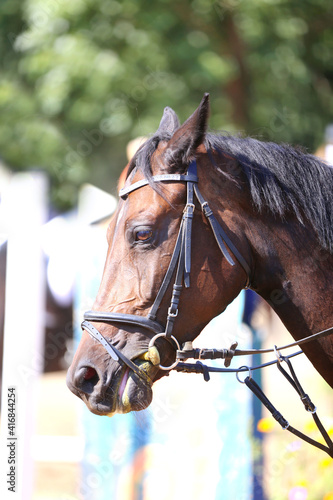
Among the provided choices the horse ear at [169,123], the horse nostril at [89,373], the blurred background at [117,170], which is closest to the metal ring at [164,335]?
the horse nostril at [89,373]

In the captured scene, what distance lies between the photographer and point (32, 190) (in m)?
4.32

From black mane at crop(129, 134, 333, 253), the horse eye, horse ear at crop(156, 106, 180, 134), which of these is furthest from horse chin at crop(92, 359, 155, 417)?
horse ear at crop(156, 106, 180, 134)

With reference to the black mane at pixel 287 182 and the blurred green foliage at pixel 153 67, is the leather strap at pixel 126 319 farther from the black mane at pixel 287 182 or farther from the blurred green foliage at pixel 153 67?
the blurred green foliage at pixel 153 67

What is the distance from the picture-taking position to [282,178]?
2.47 metres

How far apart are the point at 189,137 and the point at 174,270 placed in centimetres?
59

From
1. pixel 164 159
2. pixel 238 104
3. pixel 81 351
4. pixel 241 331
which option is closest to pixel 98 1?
pixel 238 104

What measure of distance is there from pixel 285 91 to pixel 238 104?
2.65ft

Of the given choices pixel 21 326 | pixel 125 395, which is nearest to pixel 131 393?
pixel 125 395

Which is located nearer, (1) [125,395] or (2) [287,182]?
(1) [125,395]

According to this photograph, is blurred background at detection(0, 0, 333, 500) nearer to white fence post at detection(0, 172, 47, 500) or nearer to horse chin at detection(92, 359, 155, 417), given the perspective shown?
white fence post at detection(0, 172, 47, 500)

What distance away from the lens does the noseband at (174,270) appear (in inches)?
88.3

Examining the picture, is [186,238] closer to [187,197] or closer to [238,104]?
[187,197]

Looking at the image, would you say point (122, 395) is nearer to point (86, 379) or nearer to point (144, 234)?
point (86, 379)

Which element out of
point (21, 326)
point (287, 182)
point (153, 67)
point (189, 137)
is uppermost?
point (153, 67)
